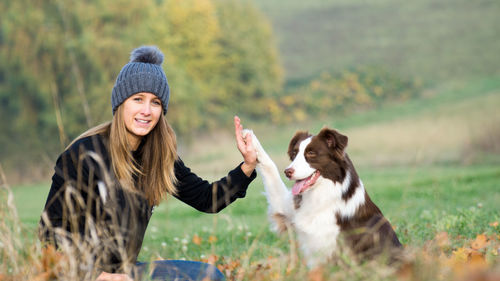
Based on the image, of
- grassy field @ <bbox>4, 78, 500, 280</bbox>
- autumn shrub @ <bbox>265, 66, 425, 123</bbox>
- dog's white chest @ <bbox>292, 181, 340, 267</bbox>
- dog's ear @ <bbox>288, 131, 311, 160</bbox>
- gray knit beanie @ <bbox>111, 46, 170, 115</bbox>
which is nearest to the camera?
gray knit beanie @ <bbox>111, 46, 170, 115</bbox>

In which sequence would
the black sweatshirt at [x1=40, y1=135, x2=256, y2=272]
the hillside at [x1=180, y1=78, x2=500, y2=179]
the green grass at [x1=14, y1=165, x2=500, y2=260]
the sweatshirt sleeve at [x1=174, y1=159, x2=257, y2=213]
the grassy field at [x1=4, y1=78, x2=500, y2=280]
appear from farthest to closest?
the hillside at [x1=180, y1=78, x2=500, y2=179]
the green grass at [x1=14, y1=165, x2=500, y2=260]
the grassy field at [x1=4, y1=78, x2=500, y2=280]
the sweatshirt sleeve at [x1=174, y1=159, x2=257, y2=213]
the black sweatshirt at [x1=40, y1=135, x2=256, y2=272]

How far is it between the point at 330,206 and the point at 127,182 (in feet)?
5.34

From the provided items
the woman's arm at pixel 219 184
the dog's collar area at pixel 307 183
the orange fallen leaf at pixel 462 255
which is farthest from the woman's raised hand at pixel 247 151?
the orange fallen leaf at pixel 462 255

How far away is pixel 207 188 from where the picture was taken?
4.35m

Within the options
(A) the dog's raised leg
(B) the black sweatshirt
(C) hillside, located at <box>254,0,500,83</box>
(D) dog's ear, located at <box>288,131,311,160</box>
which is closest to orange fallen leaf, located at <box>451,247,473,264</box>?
(A) the dog's raised leg

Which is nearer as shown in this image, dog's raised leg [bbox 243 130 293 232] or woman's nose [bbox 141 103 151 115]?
woman's nose [bbox 141 103 151 115]

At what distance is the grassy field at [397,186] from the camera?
4855 millimetres

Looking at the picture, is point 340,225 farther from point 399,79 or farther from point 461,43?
point 461,43

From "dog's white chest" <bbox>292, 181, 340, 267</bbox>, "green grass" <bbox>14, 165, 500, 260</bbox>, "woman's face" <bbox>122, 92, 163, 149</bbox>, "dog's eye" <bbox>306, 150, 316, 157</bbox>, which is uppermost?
"woman's face" <bbox>122, 92, 163, 149</bbox>

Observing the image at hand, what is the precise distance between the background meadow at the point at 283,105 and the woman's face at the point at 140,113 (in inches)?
22.0

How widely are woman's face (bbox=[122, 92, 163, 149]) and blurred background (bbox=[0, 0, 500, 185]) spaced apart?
58 cm

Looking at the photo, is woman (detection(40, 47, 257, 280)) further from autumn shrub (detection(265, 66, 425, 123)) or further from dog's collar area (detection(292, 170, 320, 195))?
autumn shrub (detection(265, 66, 425, 123))

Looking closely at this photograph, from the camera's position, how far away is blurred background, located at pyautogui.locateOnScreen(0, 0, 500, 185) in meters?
23.0

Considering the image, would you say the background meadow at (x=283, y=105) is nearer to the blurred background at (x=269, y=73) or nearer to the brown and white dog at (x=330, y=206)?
the blurred background at (x=269, y=73)
